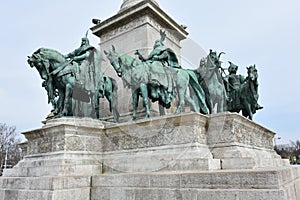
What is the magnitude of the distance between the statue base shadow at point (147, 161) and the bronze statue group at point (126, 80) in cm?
126

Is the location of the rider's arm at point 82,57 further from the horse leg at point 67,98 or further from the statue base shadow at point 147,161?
the statue base shadow at point 147,161

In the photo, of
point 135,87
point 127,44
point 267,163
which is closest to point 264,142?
point 267,163

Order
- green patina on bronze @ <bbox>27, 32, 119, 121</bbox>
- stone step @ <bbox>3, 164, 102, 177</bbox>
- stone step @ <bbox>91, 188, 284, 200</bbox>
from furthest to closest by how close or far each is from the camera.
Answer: green patina on bronze @ <bbox>27, 32, 119, 121</bbox>
stone step @ <bbox>3, 164, 102, 177</bbox>
stone step @ <bbox>91, 188, 284, 200</bbox>

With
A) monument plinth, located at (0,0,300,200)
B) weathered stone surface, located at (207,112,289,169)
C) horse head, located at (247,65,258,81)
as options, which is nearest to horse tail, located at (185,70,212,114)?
monument plinth, located at (0,0,300,200)

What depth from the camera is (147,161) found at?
726 centimetres

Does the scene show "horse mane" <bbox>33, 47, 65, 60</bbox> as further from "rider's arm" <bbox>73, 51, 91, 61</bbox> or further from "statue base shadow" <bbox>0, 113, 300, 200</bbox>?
"statue base shadow" <bbox>0, 113, 300, 200</bbox>

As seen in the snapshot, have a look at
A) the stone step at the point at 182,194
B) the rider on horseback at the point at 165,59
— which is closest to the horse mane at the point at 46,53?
the rider on horseback at the point at 165,59

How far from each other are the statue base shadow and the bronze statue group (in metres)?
1.26

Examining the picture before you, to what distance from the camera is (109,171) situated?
8.07 meters

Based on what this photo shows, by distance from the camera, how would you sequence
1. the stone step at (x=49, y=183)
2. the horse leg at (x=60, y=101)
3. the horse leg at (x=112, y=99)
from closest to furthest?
1. the stone step at (x=49, y=183)
2. the horse leg at (x=60, y=101)
3. the horse leg at (x=112, y=99)

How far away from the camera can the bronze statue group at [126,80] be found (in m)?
9.20

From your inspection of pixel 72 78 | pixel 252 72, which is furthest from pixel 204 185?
pixel 252 72

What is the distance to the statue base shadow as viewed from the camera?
537 cm

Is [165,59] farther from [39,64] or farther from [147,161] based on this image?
[39,64]
